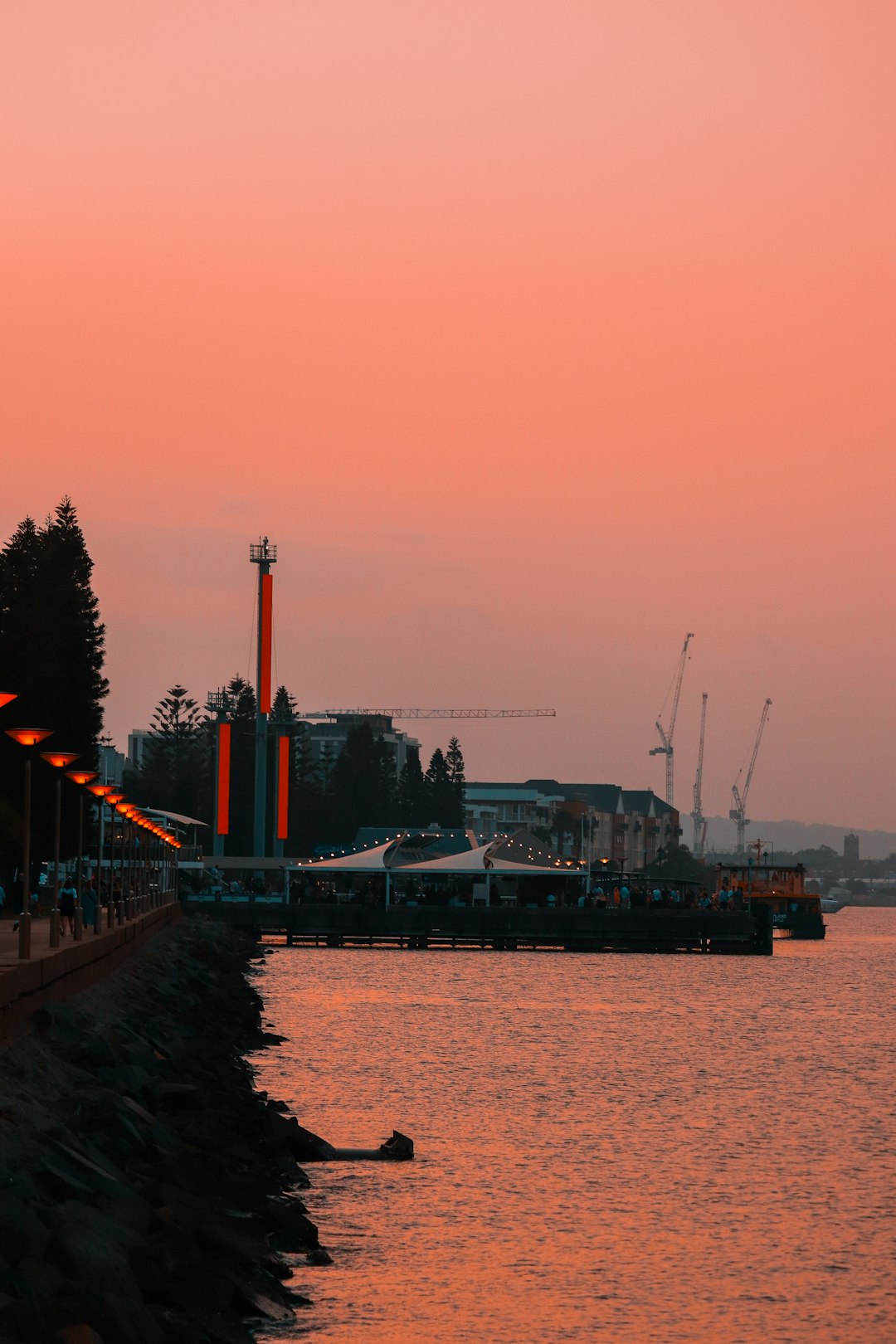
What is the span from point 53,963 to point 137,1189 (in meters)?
11.3

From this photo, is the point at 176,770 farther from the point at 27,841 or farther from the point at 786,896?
the point at 27,841

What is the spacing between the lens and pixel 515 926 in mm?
100250

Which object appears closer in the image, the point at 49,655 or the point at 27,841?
the point at 27,841

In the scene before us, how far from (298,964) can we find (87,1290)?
71040mm

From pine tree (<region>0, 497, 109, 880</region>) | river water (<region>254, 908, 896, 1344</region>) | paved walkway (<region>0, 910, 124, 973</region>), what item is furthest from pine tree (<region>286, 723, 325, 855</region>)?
paved walkway (<region>0, 910, 124, 973</region>)

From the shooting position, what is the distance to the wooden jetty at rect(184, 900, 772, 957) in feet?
326

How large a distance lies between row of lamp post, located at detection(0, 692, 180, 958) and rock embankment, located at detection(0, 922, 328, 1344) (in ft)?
7.82

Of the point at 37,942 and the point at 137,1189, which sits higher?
the point at 37,942

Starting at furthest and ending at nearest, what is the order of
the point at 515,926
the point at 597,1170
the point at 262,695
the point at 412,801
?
the point at 412,801, the point at 262,695, the point at 515,926, the point at 597,1170

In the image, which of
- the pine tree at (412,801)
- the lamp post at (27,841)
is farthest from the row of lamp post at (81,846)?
the pine tree at (412,801)

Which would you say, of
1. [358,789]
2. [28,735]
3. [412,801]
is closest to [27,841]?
[28,735]

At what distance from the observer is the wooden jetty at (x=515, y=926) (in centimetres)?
9931

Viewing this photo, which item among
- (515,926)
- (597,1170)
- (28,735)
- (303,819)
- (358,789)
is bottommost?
(597,1170)

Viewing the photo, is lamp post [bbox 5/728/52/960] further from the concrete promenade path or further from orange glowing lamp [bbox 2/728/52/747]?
the concrete promenade path
